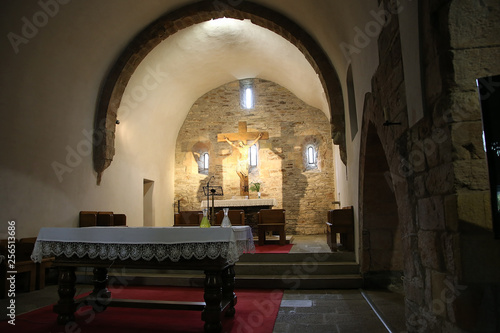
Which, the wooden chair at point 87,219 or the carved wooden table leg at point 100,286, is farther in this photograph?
the wooden chair at point 87,219

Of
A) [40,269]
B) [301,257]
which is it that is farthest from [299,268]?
[40,269]

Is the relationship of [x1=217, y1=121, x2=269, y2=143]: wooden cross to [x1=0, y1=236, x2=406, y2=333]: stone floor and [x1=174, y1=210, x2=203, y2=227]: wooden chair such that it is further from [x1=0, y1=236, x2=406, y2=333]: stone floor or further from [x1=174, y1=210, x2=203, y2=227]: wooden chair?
[x1=0, y1=236, x2=406, y2=333]: stone floor

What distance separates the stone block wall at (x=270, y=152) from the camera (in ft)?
35.6

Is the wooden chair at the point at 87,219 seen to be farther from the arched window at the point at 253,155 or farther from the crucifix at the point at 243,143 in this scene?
the arched window at the point at 253,155

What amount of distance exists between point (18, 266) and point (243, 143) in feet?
22.8

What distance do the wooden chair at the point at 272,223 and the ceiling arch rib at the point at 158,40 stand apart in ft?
10.2

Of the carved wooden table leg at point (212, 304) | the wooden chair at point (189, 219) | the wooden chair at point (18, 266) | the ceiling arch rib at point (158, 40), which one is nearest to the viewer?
the carved wooden table leg at point (212, 304)

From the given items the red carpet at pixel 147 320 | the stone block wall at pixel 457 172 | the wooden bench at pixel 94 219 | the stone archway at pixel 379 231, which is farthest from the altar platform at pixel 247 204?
the stone block wall at pixel 457 172

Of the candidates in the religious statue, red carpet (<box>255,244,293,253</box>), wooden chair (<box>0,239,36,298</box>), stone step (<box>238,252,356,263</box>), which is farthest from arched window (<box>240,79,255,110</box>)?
wooden chair (<box>0,239,36,298</box>)

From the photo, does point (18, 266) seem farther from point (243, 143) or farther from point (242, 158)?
point (243, 143)

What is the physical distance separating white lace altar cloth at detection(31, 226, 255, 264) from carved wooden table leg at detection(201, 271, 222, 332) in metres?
0.22

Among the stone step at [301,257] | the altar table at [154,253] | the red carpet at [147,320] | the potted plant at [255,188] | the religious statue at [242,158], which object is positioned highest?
the religious statue at [242,158]

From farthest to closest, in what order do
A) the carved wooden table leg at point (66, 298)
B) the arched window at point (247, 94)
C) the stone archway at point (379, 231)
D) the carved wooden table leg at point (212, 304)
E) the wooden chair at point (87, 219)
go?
the arched window at point (247, 94) → the wooden chair at point (87, 219) → the stone archway at point (379, 231) → the carved wooden table leg at point (66, 298) → the carved wooden table leg at point (212, 304)

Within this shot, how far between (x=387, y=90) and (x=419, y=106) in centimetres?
94
